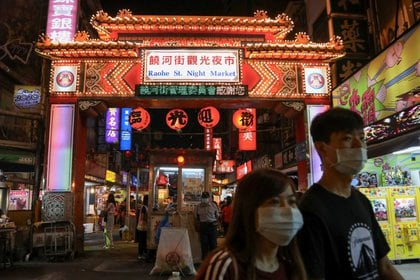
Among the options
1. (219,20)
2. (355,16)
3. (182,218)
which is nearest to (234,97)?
(219,20)

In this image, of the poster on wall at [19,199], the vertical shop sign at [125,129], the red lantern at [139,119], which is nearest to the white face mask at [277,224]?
the red lantern at [139,119]

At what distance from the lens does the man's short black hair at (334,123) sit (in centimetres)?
243

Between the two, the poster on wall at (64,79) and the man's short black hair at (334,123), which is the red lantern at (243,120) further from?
the man's short black hair at (334,123)

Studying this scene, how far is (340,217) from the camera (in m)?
2.26

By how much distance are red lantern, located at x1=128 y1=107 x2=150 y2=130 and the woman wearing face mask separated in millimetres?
12809

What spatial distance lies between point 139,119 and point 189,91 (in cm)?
287

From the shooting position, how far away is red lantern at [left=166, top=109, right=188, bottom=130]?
570 inches

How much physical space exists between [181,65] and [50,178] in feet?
17.9

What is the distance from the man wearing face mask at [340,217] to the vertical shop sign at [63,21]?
1382cm

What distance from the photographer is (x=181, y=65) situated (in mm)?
12914

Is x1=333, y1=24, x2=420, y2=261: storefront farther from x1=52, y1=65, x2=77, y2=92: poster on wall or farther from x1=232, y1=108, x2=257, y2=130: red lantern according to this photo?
x1=52, y1=65, x2=77, y2=92: poster on wall

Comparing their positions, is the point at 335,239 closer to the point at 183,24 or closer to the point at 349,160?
the point at 349,160

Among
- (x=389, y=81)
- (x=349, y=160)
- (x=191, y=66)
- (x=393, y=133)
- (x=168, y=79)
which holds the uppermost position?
(x=191, y=66)

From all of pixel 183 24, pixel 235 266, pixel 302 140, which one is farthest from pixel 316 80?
pixel 235 266
